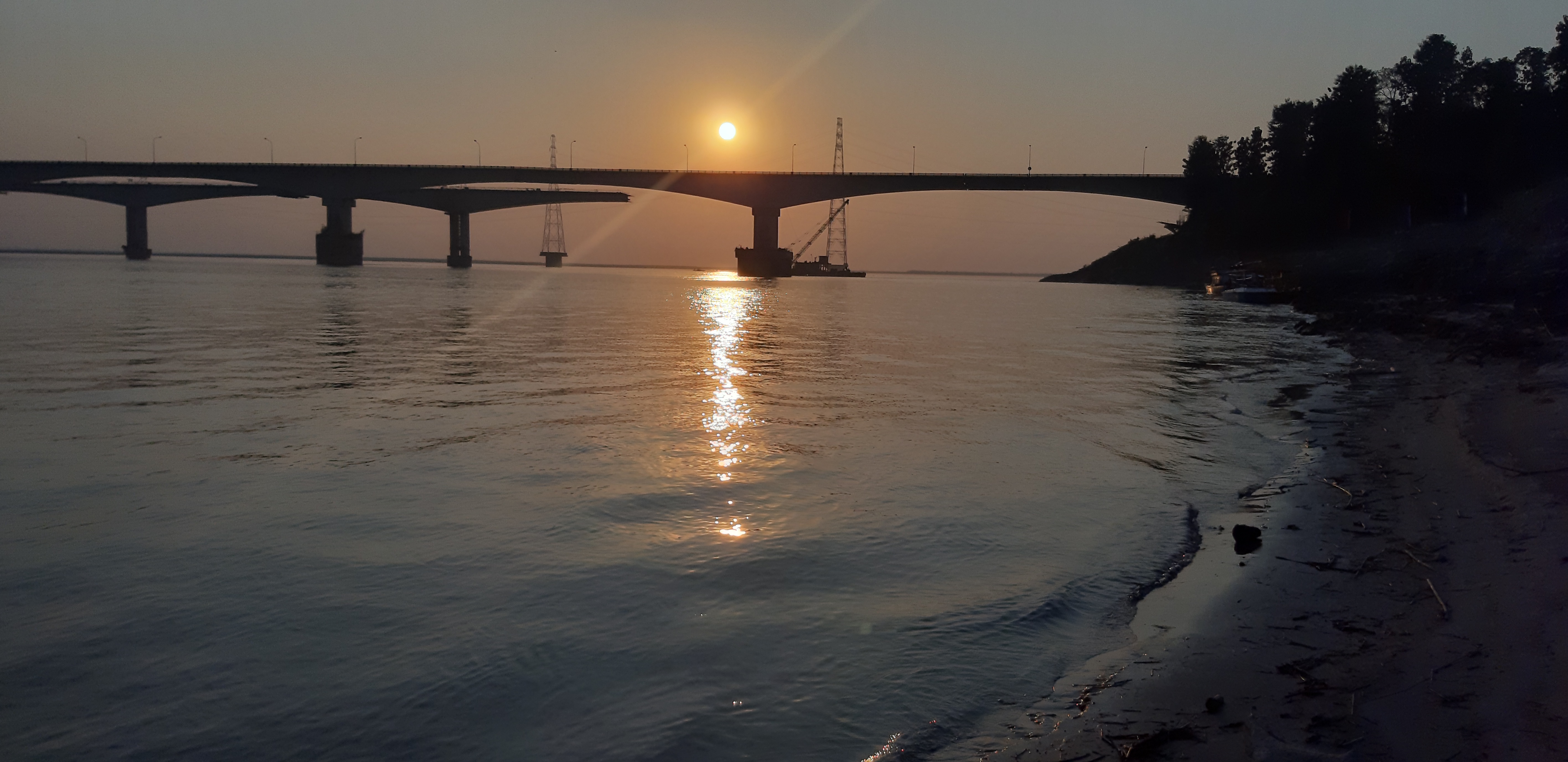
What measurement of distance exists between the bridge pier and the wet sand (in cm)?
17429

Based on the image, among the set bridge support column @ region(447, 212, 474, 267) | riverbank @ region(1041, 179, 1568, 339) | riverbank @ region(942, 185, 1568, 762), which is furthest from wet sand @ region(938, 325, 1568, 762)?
bridge support column @ region(447, 212, 474, 267)

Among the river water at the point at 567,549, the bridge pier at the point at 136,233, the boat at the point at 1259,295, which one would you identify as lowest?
the river water at the point at 567,549

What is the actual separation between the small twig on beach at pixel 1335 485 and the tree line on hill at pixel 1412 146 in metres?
72.6

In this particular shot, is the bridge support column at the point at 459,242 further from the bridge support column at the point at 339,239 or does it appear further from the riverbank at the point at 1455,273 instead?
the riverbank at the point at 1455,273

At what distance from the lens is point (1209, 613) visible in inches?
247

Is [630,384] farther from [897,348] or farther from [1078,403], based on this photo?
[897,348]

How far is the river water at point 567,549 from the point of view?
4.91 m

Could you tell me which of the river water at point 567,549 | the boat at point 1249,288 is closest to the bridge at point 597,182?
the boat at point 1249,288

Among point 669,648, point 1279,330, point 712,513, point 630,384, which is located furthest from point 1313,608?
point 1279,330

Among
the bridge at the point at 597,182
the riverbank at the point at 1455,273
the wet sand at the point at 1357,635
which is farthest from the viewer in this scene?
the bridge at the point at 597,182

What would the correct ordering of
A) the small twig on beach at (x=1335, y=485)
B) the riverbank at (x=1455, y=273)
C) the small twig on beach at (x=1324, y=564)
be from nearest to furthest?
the small twig on beach at (x=1324, y=564)
the small twig on beach at (x=1335, y=485)
the riverbank at (x=1455, y=273)

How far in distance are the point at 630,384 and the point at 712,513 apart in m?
11.2

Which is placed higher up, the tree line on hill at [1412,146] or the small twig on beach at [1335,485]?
the tree line on hill at [1412,146]

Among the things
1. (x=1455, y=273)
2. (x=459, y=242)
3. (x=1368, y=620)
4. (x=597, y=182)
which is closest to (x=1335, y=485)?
(x=1368, y=620)
